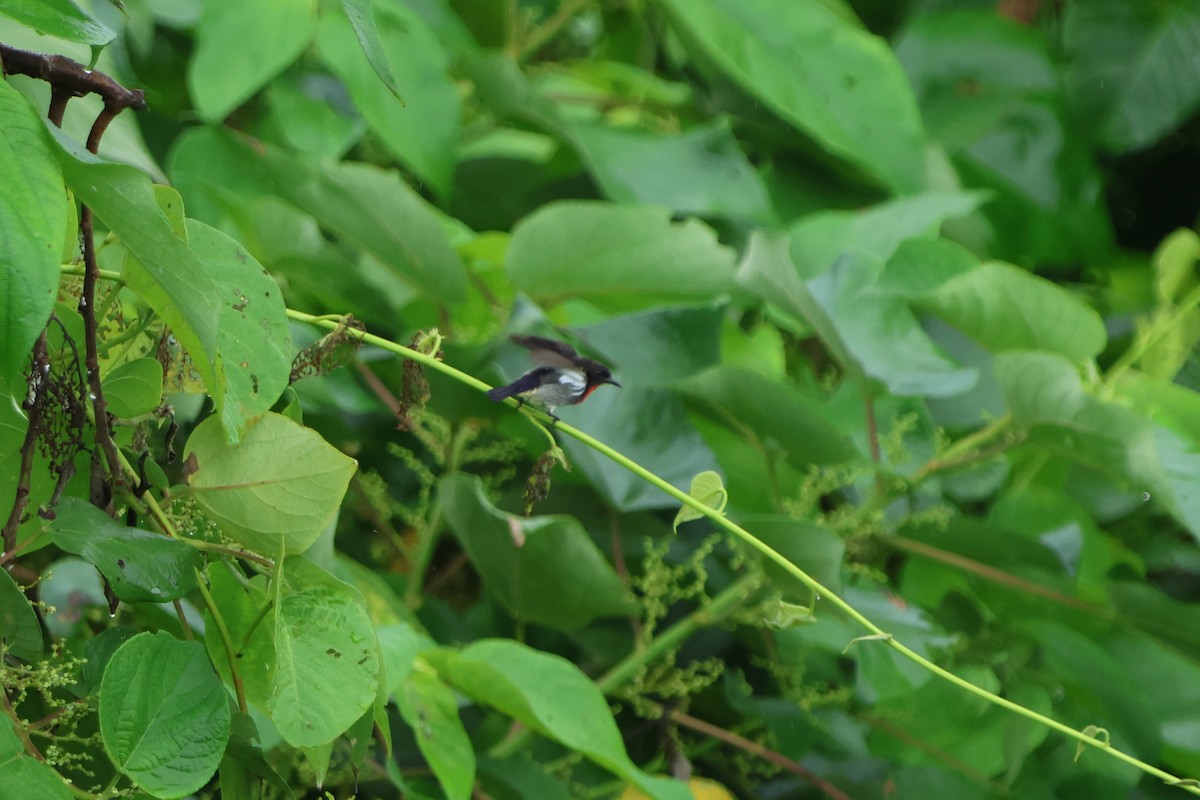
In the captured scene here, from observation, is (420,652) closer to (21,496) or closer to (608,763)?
(608,763)

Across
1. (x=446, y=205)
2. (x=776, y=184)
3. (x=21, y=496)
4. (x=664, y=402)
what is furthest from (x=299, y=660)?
(x=776, y=184)

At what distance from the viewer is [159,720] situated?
252 mm

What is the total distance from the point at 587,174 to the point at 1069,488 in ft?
1.10

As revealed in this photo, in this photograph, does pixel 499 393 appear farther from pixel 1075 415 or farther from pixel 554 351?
pixel 1075 415

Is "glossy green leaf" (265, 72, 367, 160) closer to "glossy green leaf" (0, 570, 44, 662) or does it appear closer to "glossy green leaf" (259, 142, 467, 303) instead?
"glossy green leaf" (259, 142, 467, 303)

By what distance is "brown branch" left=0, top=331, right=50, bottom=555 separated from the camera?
250 millimetres

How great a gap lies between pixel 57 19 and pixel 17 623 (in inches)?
4.7

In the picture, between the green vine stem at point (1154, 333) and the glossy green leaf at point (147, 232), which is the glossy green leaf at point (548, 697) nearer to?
the glossy green leaf at point (147, 232)

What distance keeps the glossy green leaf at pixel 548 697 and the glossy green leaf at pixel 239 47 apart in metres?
0.32

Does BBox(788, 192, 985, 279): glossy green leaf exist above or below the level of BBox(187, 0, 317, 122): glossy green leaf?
below

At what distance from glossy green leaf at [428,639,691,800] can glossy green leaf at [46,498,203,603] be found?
145 millimetres

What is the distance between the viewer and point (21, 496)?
9.9 inches

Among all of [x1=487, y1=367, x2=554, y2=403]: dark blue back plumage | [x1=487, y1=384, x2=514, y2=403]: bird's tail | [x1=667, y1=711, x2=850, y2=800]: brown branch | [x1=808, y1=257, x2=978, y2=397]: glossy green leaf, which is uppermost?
[x1=487, y1=384, x2=514, y2=403]: bird's tail

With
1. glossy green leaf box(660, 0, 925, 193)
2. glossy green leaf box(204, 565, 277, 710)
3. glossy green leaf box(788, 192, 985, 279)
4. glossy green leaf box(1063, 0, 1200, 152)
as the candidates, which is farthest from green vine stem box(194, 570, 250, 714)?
glossy green leaf box(1063, 0, 1200, 152)
